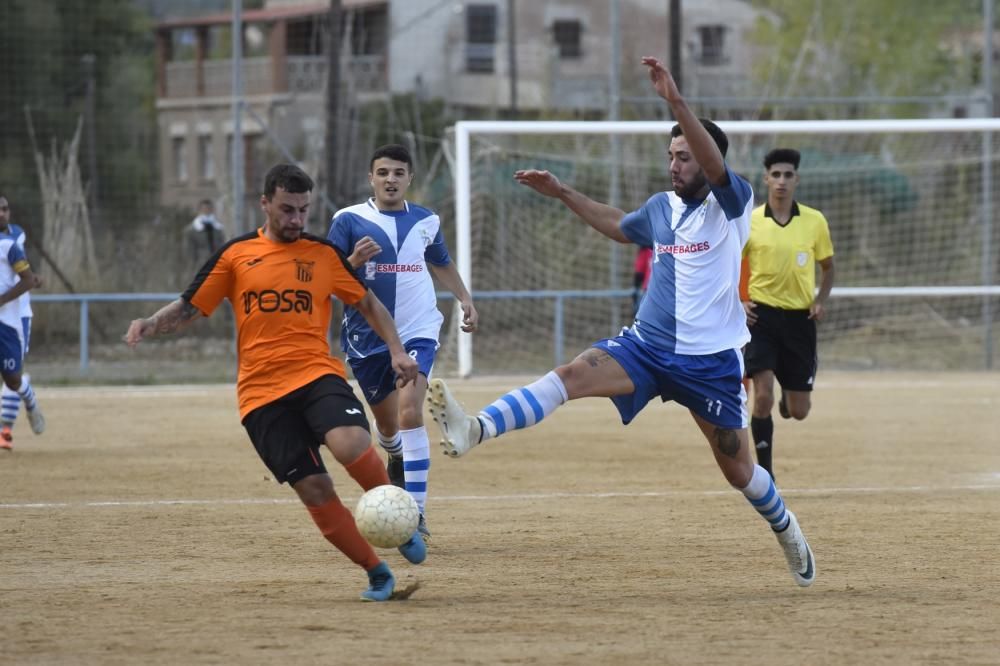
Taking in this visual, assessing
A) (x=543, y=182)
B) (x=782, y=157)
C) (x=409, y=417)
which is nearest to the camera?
(x=543, y=182)

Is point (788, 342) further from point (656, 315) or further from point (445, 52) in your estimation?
point (445, 52)

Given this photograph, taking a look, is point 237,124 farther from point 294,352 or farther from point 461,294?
point 294,352

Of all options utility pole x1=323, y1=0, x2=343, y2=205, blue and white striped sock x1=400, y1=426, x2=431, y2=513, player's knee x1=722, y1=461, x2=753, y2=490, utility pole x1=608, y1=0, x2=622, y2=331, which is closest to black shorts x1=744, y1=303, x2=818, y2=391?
blue and white striped sock x1=400, y1=426, x2=431, y2=513

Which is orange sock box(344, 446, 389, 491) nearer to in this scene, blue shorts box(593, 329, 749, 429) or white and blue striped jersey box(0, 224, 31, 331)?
blue shorts box(593, 329, 749, 429)

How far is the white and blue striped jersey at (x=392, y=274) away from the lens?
8.84m

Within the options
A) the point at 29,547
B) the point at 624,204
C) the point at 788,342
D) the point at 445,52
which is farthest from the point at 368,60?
the point at 29,547

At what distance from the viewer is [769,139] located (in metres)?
26.5

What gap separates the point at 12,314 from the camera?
13.6 meters

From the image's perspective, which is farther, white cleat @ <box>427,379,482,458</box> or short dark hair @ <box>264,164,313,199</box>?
short dark hair @ <box>264,164,313,199</box>

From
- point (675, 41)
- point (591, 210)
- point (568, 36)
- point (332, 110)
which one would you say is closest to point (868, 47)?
point (568, 36)

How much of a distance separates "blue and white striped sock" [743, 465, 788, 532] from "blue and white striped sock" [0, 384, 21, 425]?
8.71 m

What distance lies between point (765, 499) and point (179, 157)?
2228 centimetres

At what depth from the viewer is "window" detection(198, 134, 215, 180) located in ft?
81.6

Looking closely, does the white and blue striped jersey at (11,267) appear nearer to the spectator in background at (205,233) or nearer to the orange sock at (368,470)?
the orange sock at (368,470)
